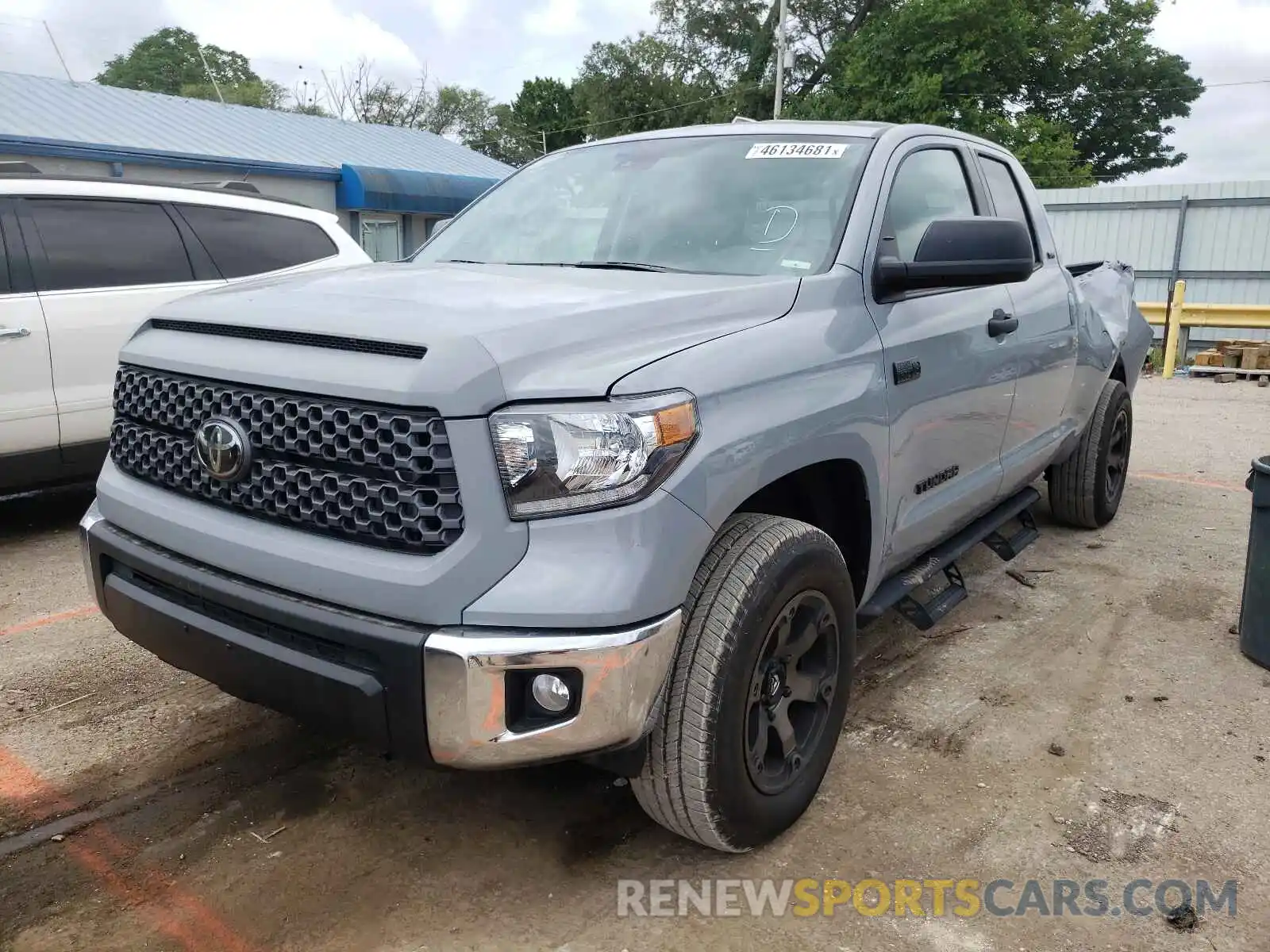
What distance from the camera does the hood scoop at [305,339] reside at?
6.84 ft

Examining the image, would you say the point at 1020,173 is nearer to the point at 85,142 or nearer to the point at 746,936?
the point at 746,936

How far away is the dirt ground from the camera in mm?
2307

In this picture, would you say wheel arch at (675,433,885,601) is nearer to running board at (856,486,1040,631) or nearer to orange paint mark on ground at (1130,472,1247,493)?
running board at (856,486,1040,631)

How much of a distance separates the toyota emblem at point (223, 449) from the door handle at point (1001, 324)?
2520 millimetres

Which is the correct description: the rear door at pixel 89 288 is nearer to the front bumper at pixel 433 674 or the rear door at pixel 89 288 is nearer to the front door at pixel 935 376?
the front bumper at pixel 433 674

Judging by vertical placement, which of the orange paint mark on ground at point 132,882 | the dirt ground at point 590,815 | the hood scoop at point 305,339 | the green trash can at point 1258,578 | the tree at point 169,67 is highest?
the tree at point 169,67

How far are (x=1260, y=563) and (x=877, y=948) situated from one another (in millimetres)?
2437

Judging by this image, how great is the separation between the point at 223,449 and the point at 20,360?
11.3 ft

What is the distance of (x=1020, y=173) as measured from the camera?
464cm

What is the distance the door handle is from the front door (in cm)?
2

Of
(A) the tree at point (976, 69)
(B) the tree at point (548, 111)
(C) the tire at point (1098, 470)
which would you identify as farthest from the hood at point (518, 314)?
A: (B) the tree at point (548, 111)

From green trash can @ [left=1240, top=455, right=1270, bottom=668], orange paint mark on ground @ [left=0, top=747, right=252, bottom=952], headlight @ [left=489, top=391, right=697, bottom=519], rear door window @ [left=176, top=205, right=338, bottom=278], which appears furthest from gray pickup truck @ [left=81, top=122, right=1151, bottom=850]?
rear door window @ [left=176, top=205, right=338, bottom=278]

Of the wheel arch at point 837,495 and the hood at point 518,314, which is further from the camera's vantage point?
the wheel arch at point 837,495

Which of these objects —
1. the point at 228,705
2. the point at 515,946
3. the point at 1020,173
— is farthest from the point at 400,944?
the point at 1020,173
